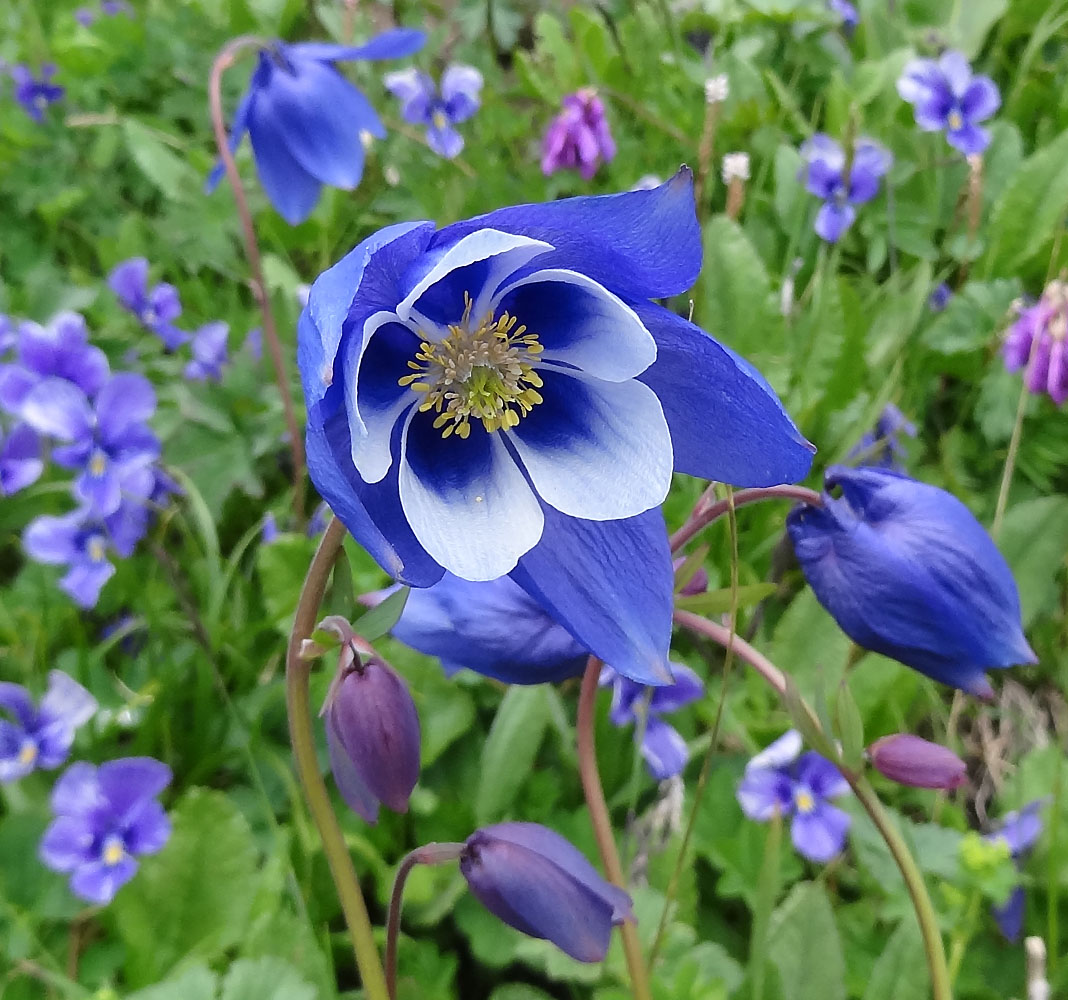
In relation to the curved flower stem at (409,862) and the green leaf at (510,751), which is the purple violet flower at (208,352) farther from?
the curved flower stem at (409,862)

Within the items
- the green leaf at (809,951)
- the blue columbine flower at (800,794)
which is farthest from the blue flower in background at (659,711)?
the green leaf at (809,951)

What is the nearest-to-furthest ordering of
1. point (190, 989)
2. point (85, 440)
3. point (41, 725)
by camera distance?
point (190, 989)
point (41, 725)
point (85, 440)

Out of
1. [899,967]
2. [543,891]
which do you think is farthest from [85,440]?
[899,967]

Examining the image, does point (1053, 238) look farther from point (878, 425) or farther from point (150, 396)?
point (150, 396)

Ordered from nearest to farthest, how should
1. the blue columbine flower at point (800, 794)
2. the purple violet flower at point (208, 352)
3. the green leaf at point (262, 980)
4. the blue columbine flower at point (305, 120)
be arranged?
the green leaf at point (262, 980) < the blue columbine flower at point (800, 794) < the blue columbine flower at point (305, 120) < the purple violet flower at point (208, 352)

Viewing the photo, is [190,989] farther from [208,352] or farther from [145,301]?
[145,301]

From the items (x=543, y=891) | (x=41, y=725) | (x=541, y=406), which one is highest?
(x=541, y=406)
